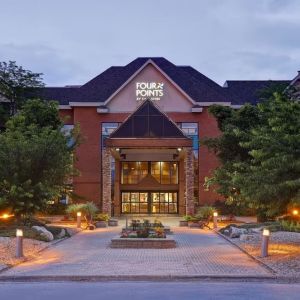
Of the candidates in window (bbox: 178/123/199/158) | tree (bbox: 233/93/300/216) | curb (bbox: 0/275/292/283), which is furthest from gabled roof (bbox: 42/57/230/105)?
curb (bbox: 0/275/292/283)

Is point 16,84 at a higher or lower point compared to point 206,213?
higher

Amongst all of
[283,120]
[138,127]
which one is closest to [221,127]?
[138,127]

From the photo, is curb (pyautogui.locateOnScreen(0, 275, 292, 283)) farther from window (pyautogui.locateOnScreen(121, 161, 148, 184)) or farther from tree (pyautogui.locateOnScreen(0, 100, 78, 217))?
window (pyautogui.locateOnScreen(121, 161, 148, 184))

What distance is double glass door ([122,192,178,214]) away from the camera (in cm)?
5478

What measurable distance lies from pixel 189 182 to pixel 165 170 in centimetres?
699

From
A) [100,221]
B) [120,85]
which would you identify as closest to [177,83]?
[120,85]

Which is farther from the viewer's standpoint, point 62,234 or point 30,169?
point 62,234

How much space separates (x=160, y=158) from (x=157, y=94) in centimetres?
597

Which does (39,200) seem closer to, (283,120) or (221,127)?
(221,127)

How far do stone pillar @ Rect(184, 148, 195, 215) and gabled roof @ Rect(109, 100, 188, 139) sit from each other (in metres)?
2.41

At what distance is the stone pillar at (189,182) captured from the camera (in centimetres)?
4778

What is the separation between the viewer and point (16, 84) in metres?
51.4

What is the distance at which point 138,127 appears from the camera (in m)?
47.2

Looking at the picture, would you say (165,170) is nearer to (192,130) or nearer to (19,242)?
(192,130)
